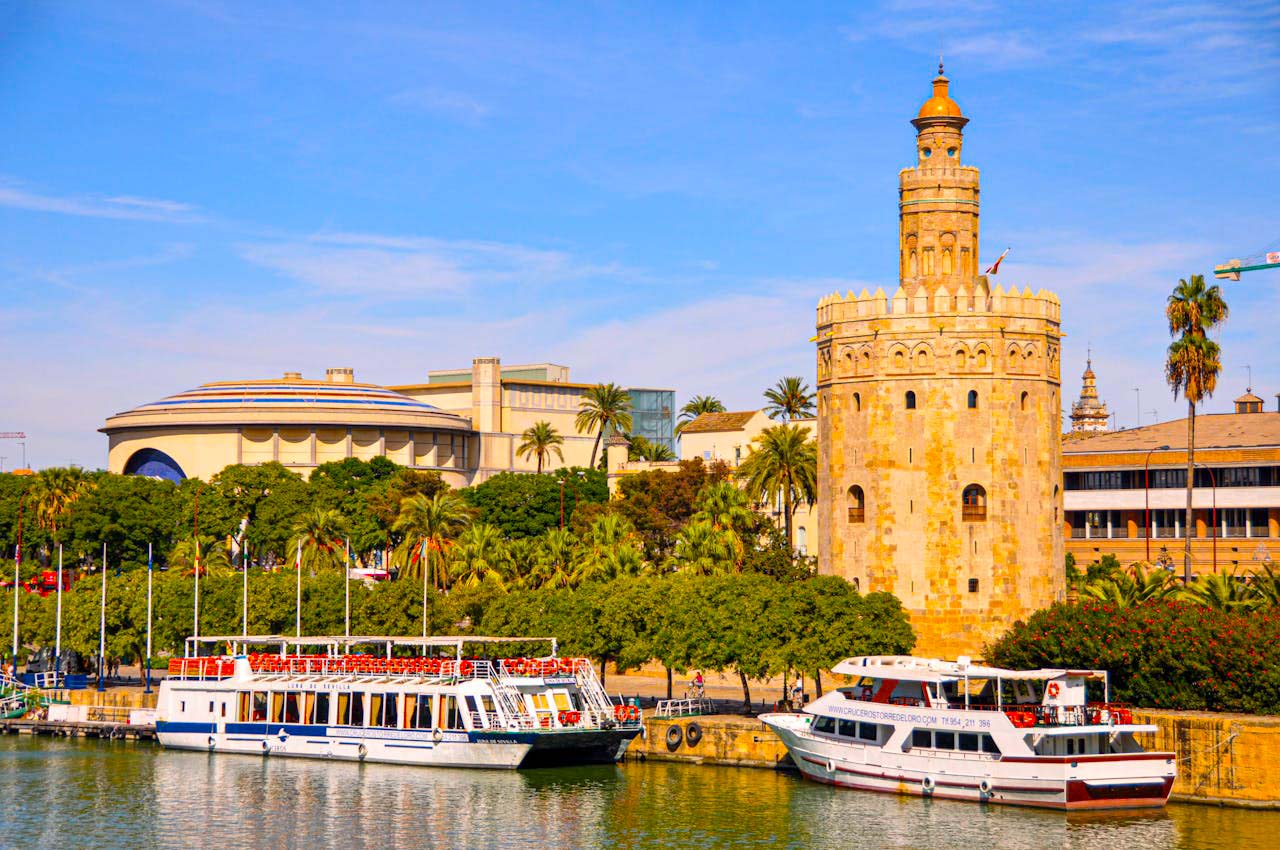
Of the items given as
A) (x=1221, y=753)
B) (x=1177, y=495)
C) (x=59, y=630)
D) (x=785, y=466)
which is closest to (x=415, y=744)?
(x=1221, y=753)

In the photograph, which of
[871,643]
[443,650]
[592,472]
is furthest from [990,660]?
[592,472]

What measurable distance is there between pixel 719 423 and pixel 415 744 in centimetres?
6538

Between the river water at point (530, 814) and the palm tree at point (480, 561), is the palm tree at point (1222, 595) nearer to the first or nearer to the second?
the river water at point (530, 814)

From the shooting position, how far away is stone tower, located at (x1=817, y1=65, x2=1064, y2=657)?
64.4 metres

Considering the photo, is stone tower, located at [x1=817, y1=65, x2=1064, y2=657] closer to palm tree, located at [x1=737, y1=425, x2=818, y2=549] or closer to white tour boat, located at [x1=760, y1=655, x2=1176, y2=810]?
white tour boat, located at [x1=760, y1=655, x2=1176, y2=810]

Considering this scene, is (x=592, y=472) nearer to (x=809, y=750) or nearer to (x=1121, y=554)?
(x=1121, y=554)

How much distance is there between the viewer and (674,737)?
60062mm

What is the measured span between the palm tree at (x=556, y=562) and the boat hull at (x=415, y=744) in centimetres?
1664

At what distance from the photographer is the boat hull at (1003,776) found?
163ft

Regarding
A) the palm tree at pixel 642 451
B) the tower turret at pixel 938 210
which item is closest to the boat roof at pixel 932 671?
the tower turret at pixel 938 210

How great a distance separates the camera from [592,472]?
139m

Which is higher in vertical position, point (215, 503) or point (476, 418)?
point (476, 418)

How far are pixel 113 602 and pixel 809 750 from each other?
40.3m

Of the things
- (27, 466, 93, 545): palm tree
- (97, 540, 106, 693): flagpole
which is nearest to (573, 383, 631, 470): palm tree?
(27, 466, 93, 545): palm tree
